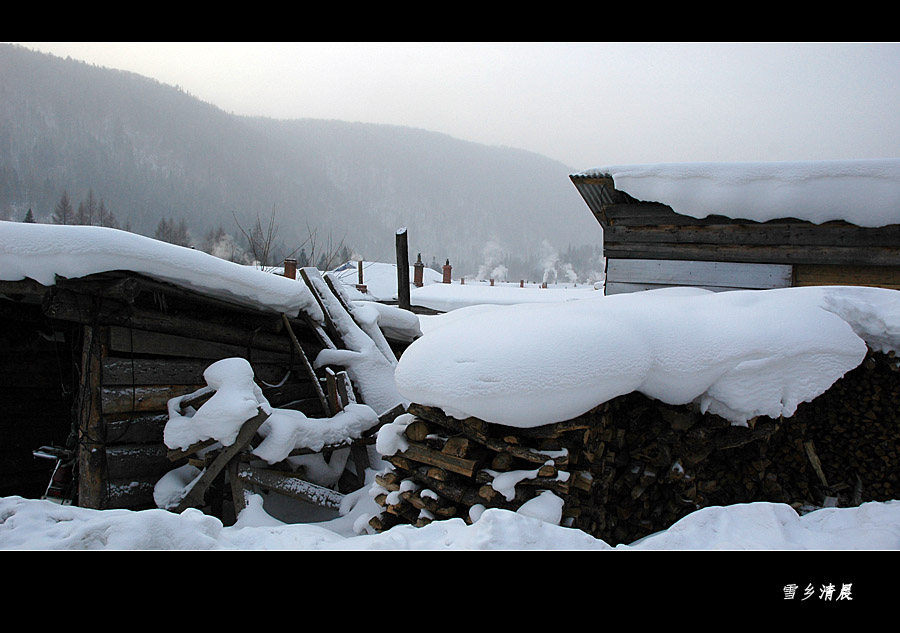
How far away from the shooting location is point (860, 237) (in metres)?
6.79

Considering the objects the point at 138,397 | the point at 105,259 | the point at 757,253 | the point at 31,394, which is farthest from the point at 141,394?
the point at 757,253

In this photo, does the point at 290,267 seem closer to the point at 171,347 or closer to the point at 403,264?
the point at 403,264

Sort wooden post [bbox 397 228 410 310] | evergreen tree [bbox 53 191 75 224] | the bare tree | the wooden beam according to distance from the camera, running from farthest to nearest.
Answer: evergreen tree [bbox 53 191 75 224] → the bare tree → wooden post [bbox 397 228 410 310] → the wooden beam

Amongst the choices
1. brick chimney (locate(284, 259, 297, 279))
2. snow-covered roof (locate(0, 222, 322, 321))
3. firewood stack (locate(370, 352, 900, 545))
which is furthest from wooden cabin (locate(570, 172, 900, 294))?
brick chimney (locate(284, 259, 297, 279))

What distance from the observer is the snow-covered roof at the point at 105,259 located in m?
4.25

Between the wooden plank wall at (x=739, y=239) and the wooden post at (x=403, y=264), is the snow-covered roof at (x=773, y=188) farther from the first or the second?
the wooden post at (x=403, y=264)

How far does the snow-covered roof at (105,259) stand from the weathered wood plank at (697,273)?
18.3ft

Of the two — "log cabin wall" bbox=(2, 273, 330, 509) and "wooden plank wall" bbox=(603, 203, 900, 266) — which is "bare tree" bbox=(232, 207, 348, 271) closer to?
"log cabin wall" bbox=(2, 273, 330, 509)

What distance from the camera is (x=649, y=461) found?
4012 mm

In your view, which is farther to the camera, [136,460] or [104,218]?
[104,218]

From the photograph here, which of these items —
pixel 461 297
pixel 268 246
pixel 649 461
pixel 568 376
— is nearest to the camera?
pixel 568 376

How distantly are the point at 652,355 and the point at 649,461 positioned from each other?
3.09 feet

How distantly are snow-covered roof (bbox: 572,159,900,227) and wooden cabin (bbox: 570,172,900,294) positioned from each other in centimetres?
Answer: 18

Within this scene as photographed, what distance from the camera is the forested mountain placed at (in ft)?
250
